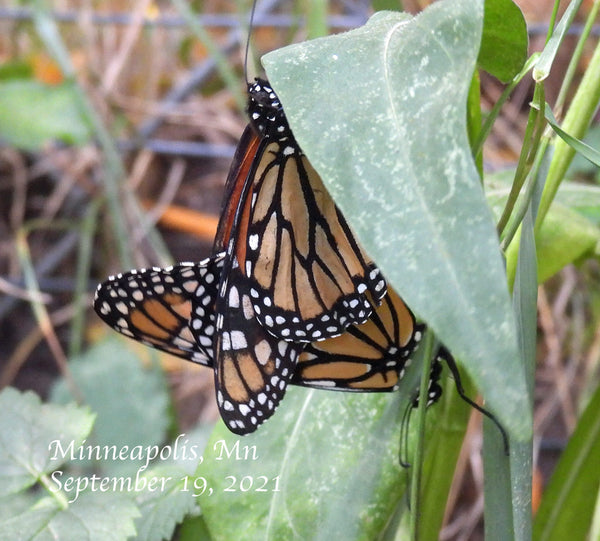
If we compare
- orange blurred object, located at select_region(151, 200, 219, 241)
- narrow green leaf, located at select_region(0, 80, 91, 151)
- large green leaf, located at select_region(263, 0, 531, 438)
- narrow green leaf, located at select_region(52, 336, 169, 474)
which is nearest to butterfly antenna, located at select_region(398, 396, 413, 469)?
large green leaf, located at select_region(263, 0, 531, 438)

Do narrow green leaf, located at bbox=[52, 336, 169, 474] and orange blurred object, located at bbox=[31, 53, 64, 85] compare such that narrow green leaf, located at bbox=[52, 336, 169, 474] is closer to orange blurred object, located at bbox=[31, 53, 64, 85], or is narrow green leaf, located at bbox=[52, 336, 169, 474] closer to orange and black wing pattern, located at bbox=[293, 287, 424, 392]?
orange blurred object, located at bbox=[31, 53, 64, 85]

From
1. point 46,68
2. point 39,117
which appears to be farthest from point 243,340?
point 46,68

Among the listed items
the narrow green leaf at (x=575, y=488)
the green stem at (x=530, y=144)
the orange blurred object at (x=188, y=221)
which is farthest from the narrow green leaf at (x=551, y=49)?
the orange blurred object at (x=188, y=221)

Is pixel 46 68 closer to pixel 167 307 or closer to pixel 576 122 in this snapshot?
pixel 167 307

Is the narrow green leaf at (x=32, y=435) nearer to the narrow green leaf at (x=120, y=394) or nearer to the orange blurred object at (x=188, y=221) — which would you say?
the narrow green leaf at (x=120, y=394)

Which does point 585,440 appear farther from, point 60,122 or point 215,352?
point 60,122
